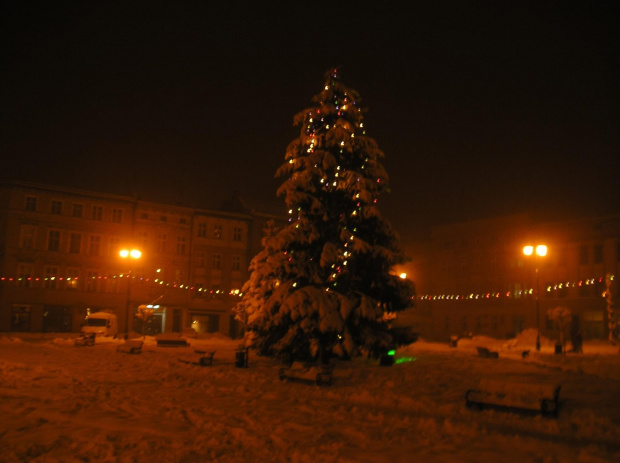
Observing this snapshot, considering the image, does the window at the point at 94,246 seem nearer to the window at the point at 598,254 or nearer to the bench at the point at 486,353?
the bench at the point at 486,353

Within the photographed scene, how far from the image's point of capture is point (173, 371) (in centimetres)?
2053

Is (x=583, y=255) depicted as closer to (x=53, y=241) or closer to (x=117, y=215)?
(x=117, y=215)

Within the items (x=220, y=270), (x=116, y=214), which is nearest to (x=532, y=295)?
(x=220, y=270)

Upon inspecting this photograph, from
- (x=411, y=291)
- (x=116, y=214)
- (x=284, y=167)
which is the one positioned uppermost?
(x=116, y=214)

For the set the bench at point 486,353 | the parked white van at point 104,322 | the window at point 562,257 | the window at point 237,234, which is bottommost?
the bench at point 486,353

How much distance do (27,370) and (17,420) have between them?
8.58 meters

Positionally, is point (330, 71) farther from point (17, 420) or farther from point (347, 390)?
point (17, 420)

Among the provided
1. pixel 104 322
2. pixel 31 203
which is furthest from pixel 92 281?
pixel 104 322

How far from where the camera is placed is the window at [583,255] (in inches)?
2121

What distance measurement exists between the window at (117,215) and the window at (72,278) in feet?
18.6

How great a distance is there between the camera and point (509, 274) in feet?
201

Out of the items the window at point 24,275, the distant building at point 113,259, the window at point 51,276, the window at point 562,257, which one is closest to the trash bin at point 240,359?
the distant building at point 113,259

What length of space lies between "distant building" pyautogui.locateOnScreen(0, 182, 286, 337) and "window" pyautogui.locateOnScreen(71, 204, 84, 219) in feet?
0.28

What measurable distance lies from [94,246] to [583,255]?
146 feet
